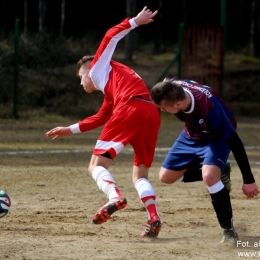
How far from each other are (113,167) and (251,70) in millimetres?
14547

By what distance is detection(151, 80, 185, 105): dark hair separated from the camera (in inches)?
228

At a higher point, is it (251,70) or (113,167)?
(113,167)

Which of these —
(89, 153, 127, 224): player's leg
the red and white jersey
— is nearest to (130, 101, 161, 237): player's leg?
the red and white jersey

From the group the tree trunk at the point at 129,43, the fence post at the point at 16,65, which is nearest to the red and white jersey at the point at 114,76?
the fence post at the point at 16,65

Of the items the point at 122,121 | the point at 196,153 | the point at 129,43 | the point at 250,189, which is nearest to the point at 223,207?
the point at 250,189

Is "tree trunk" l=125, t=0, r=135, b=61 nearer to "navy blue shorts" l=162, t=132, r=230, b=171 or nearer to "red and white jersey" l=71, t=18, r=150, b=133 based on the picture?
"red and white jersey" l=71, t=18, r=150, b=133

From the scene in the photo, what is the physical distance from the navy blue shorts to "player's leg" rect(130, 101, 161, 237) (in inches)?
8.7

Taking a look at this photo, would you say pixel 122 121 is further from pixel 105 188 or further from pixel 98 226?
pixel 98 226

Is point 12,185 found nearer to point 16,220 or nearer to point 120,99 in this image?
point 16,220

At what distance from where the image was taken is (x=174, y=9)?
30.4 metres

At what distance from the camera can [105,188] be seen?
20.4 ft

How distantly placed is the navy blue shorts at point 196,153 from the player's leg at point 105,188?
604mm

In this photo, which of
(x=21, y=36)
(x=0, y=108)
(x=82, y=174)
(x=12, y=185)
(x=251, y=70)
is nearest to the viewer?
(x=12, y=185)

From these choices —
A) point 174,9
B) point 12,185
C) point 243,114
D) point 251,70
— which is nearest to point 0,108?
point 243,114
